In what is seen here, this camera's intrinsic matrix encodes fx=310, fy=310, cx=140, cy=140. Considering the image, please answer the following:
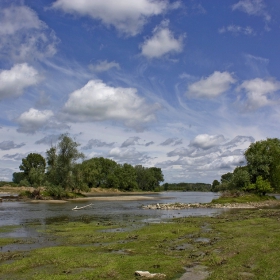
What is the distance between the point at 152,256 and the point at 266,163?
7815cm

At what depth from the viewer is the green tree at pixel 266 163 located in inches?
3489

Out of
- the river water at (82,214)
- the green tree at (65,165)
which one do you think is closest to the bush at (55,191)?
the green tree at (65,165)

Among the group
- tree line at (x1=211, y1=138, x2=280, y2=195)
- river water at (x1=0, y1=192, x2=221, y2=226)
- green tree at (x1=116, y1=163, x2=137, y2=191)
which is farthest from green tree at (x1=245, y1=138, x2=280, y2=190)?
green tree at (x1=116, y1=163, x2=137, y2=191)

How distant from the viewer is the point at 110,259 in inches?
734

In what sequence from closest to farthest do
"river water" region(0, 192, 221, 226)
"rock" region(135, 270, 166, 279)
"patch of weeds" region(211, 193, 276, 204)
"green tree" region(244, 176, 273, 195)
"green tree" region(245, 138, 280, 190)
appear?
"rock" region(135, 270, 166, 279), "river water" region(0, 192, 221, 226), "patch of weeds" region(211, 193, 276, 204), "green tree" region(244, 176, 273, 195), "green tree" region(245, 138, 280, 190)

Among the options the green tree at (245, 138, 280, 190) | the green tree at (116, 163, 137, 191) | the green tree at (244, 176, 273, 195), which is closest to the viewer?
the green tree at (244, 176, 273, 195)

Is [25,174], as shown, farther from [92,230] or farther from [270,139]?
[92,230]

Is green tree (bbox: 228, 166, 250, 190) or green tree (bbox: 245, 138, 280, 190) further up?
green tree (bbox: 245, 138, 280, 190)

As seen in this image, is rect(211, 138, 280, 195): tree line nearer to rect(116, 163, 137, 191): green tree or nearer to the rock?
the rock

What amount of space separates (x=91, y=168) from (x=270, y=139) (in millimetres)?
88671

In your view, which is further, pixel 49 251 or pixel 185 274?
pixel 49 251

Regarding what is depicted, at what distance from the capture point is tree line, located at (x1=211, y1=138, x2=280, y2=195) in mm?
85438

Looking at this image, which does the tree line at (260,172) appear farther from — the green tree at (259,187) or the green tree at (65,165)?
the green tree at (65,165)

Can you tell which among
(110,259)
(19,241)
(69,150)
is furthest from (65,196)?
(110,259)
